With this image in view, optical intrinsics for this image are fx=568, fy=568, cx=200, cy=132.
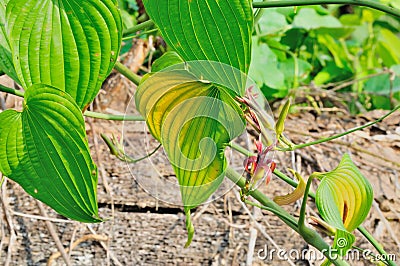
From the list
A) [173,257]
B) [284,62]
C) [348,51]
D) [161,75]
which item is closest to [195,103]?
[161,75]

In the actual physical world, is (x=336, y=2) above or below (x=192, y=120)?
above

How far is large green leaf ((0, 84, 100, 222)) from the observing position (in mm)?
399

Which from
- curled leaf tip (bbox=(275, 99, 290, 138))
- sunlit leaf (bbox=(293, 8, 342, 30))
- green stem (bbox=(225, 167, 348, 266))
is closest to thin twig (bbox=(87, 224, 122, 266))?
green stem (bbox=(225, 167, 348, 266))

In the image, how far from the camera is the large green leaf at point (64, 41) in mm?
405

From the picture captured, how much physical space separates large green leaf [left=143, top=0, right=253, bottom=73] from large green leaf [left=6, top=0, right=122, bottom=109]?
0.13 ft

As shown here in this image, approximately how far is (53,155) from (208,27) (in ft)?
0.47

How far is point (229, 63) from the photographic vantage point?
0.39m

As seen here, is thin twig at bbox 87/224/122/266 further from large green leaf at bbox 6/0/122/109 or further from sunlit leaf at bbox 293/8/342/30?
sunlit leaf at bbox 293/8/342/30

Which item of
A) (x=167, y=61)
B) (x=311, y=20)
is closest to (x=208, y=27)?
(x=167, y=61)

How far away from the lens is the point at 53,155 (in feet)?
1.34

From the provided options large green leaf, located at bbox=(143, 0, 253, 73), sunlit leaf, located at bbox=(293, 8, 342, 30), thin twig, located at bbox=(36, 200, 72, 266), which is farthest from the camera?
sunlit leaf, located at bbox=(293, 8, 342, 30)

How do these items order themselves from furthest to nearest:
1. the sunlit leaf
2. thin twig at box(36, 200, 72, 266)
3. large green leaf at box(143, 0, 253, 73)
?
1. the sunlit leaf
2. thin twig at box(36, 200, 72, 266)
3. large green leaf at box(143, 0, 253, 73)

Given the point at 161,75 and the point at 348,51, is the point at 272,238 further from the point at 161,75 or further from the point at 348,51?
the point at 348,51

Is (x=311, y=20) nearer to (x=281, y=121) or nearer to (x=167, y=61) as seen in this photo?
(x=167, y=61)
